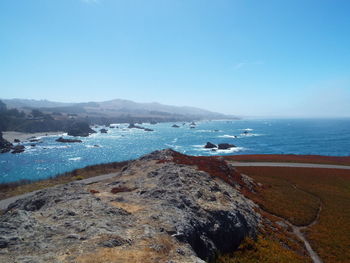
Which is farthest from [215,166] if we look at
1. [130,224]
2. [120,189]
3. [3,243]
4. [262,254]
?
[3,243]

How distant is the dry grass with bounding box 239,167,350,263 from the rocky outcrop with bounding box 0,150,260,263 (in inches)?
280

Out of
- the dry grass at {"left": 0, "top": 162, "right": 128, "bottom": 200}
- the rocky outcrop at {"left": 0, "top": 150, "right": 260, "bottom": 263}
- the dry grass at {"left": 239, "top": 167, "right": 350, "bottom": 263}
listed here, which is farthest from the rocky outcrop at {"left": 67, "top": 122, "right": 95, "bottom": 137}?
the rocky outcrop at {"left": 0, "top": 150, "right": 260, "bottom": 263}

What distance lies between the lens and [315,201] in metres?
32.2

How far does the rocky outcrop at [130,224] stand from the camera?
10.2 m

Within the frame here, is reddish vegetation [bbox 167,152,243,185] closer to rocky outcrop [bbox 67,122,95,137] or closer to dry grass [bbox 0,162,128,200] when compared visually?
dry grass [bbox 0,162,128,200]

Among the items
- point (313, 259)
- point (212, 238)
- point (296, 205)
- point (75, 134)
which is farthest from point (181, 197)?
point (75, 134)

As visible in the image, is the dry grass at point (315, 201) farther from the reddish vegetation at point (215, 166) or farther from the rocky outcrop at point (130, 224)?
the rocky outcrop at point (130, 224)

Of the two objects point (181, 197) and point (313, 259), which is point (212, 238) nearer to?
point (181, 197)

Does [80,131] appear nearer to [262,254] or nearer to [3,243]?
[3,243]

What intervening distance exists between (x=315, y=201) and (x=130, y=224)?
32.3 meters

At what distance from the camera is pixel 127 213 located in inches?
599

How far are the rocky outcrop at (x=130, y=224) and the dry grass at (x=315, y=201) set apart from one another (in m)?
7.12

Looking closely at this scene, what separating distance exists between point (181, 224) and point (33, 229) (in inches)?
368

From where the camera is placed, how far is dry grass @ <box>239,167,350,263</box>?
68.9 feet
